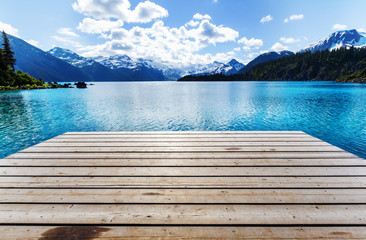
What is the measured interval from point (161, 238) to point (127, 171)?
86.5 inches

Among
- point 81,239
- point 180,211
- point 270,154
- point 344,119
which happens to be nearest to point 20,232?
point 81,239

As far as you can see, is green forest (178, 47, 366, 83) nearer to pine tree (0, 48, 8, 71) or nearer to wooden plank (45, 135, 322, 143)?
wooden plank (45, 135, 322, 143)

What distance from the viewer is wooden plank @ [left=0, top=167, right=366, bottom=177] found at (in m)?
4.23

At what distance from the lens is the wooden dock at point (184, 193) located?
2688 millimetres

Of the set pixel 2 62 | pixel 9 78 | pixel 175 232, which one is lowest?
pixel 175 232

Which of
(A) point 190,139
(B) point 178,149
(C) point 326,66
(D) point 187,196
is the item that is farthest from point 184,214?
(C) point 326,66

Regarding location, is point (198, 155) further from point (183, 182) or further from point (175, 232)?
point (175, 232)

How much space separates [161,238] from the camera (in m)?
2.55

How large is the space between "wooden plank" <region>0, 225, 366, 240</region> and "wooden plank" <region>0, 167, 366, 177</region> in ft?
5.15

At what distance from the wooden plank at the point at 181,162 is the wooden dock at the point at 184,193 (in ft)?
0.09

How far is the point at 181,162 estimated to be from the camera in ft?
16.0

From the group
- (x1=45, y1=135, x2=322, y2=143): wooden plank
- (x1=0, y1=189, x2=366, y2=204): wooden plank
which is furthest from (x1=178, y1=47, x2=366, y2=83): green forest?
(x1=0, y1=189, x2=366, y2=204): wooden plank

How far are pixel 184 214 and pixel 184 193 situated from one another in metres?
0.55

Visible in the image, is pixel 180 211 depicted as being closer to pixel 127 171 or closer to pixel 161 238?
pixel 161 238
